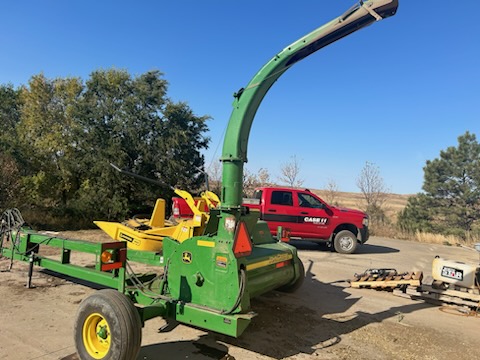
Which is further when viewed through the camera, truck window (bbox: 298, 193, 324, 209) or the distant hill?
the distant hill

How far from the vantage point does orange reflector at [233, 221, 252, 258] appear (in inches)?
155

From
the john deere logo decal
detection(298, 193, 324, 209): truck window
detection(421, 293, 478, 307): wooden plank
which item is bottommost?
detection(421, 293, 478, 307): wooden plank

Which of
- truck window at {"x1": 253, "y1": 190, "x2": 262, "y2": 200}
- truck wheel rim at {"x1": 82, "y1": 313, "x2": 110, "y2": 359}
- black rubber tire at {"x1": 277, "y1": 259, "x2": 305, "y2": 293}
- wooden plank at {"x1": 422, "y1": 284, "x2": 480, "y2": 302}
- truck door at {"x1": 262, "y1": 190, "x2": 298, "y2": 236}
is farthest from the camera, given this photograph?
truck window at {"x1": 253, "y1": 190, "x2": 262, "y2": 200}

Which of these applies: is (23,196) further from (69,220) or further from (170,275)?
(170,275)

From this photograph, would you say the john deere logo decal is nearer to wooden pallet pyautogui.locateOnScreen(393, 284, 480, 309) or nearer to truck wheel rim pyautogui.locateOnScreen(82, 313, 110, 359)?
truck wheel rim pyautogui.locateOnScreen(82, 313, 110, 359)

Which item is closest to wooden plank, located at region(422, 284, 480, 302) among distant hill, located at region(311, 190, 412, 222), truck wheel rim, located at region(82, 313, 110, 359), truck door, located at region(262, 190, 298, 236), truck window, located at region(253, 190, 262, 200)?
truck door, located at region(262, 190, 298, 236)

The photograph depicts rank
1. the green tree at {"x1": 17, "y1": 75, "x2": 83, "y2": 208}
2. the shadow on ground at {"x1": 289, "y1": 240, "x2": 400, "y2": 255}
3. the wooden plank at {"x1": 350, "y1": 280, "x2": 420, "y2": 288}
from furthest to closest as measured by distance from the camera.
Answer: the green tree at {"x1": 17, "y1": 75, "x2": 83, "y2": 208} → the shadow on ground at {"x1": 289, "y1": 240, "x2": 400, "y2": 255} → the wooden plank at {"x1": 350, "y1": 280, "x2": 420, "y2": 288}

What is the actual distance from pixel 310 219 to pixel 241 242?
8264 millimetres

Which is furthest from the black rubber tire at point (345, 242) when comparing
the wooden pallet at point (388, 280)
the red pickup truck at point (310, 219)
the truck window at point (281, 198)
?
the wooden pallet at point (388, 280)

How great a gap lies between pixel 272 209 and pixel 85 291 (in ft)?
22.6

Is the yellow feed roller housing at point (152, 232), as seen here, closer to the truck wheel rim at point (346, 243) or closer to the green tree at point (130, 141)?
the truck wheel rim at point (346, 243)

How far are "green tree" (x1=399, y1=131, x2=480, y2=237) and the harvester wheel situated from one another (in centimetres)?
2486

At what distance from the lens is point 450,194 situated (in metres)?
26.3

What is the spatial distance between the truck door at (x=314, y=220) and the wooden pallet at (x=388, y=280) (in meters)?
4.15
